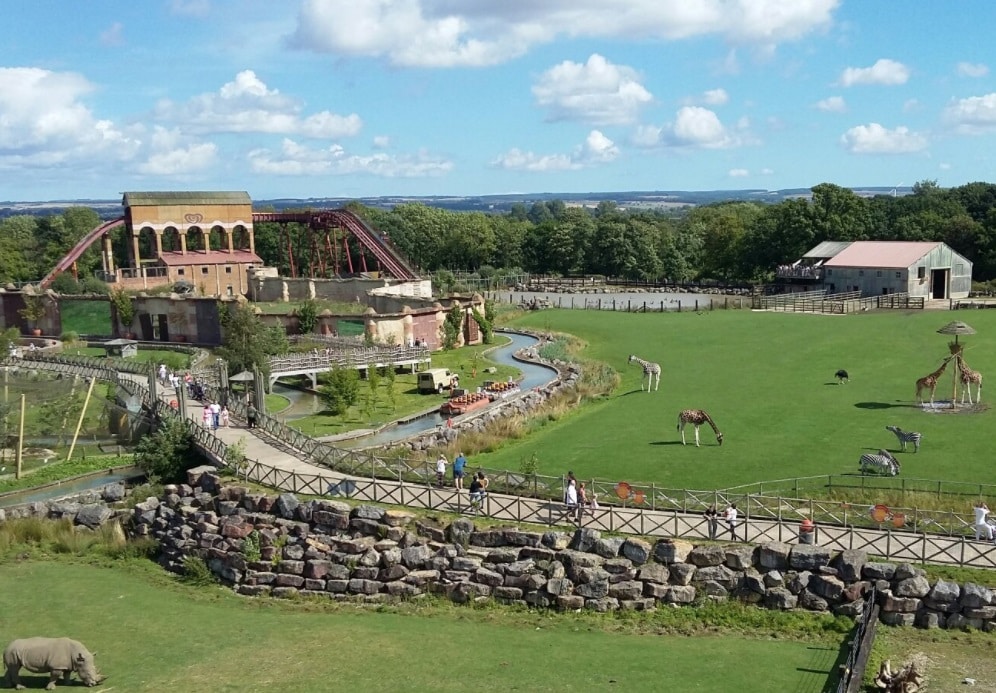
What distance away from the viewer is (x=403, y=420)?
138 feet

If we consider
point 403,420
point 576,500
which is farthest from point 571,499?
point 403,420

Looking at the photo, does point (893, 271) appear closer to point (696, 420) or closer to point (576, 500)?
point (696, 420)

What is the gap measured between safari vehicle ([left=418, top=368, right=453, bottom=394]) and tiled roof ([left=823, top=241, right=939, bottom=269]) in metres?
44.2

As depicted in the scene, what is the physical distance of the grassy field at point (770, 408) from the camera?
3041 centimetres

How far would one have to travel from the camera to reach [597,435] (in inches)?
1401

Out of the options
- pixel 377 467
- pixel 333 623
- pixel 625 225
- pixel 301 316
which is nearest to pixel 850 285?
pixel 625 225

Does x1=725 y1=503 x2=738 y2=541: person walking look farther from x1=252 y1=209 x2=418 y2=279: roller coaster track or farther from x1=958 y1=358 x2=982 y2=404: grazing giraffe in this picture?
x1=252 y1=209 x2=418 y2=279: roller coaster track

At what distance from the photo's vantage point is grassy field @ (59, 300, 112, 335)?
6912 centimetres

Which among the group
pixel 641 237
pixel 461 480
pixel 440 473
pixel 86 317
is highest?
pixel 641 237

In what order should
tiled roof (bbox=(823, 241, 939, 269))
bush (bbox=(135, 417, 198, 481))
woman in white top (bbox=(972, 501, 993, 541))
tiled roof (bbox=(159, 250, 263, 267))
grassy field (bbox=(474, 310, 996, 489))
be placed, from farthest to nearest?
tiled roof (bbox=(159, 250, 263, 267)) < tiled roof (bbox=(823, 241, 939, 269)) < bush (bbox=(135, 417, 198, 481)) < grassy field (bbox=(474, 310, 996, 489)) < woman in white top (bbox=(972, 501, 993, 541))

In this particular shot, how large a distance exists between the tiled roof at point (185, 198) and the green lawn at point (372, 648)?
6434cm

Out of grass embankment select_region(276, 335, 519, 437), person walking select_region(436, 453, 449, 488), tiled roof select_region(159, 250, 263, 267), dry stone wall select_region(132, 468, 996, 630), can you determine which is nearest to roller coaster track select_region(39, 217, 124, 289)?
tiled roof select_region(159, 250, 263, 267)

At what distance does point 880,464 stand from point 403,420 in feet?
67.7

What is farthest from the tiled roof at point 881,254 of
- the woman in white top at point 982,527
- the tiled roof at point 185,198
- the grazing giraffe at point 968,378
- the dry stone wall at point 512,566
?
the dry stone wall at point 512,566
